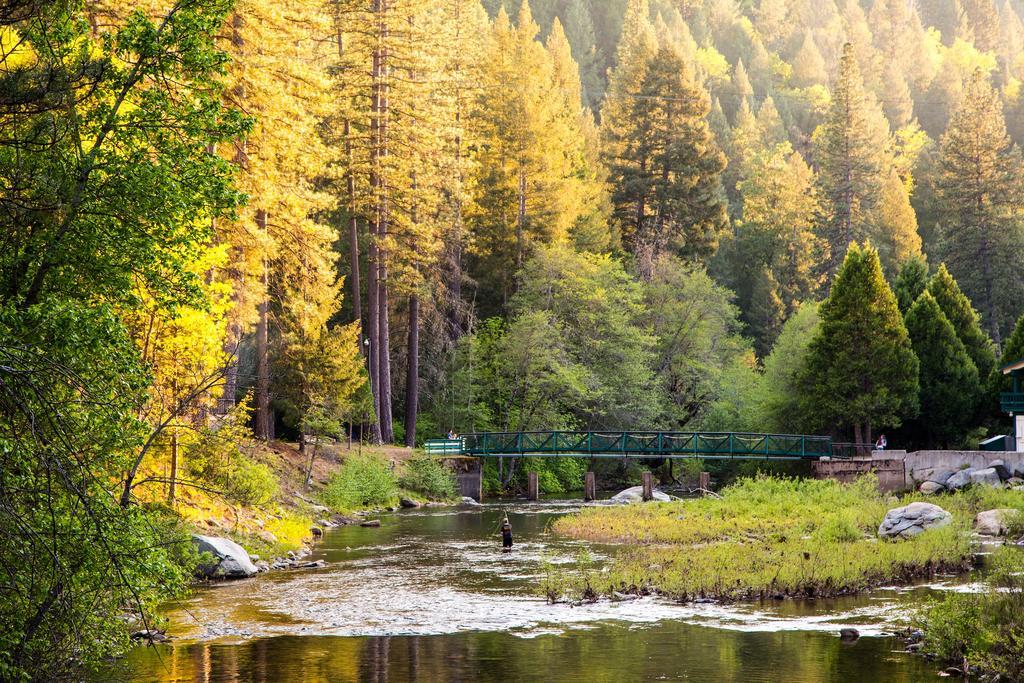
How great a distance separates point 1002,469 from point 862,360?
29.0ft

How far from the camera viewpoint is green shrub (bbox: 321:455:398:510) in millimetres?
36281

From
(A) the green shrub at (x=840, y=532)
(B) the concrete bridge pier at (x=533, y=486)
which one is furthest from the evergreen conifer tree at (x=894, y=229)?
(A) the green shrub at (x=840, y=532)

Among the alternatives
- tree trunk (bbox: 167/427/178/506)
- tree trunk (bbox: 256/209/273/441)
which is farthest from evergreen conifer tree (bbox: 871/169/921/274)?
tree trunk (bbox: 167/427/178/506)

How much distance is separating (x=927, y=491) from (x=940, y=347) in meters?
10.8

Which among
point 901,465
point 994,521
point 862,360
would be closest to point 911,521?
point 994,521

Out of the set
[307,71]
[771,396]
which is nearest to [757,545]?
[307,71]

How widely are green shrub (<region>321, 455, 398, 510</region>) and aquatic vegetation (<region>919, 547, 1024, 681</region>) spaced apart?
918 inches

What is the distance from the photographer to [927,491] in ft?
116

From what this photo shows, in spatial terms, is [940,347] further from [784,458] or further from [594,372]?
[594,372]

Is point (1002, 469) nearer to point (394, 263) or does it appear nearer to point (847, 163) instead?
point (394, 263)

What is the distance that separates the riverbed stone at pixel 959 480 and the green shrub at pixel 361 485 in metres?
18.1

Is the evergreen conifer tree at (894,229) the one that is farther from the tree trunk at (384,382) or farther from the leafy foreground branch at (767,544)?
the leafy foreground branch at (767,544)

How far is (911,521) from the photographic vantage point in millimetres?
25500

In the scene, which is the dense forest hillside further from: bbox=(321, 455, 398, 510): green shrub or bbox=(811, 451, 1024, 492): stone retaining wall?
bbox=(811, 451, 1024, 492): stone retaining wall
